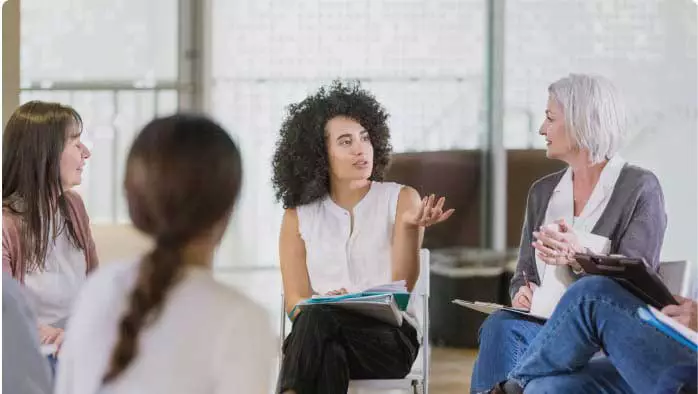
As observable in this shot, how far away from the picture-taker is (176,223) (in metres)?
1.88

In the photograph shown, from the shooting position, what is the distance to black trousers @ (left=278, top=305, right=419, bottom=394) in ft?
8.16

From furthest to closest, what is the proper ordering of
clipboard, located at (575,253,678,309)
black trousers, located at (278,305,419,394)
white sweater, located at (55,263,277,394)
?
black trousers, located at (278,305,419,394) < clipboard, located at (575,253,678,309) < white sweater, located at (55,263,277,394)

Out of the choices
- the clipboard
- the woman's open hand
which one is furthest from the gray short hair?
the woman's open hand

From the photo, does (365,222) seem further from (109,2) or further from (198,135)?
(109,2)

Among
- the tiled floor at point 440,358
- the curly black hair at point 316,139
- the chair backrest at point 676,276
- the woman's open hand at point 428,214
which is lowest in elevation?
the tiled floor at point 440,358

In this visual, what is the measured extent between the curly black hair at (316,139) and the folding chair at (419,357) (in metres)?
0.31

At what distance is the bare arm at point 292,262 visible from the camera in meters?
2.55

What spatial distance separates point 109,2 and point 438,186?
46.6 inches

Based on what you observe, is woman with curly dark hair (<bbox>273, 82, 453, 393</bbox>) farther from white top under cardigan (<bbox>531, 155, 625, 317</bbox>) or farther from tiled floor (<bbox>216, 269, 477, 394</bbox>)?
white top under cardigan (<bbox>531, 155, 625, 317</bbox>)

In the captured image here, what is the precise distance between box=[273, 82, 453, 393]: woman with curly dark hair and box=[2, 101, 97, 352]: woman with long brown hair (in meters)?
0.65

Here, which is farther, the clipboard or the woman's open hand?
the woman's open hand

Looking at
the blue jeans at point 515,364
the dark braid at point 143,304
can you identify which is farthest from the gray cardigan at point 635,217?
the dark braid at point 143,304

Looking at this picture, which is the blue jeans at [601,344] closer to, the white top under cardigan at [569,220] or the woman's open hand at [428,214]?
the white top under cardigan at [569,220]

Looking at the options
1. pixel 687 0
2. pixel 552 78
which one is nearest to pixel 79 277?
→ pixel 552 78
